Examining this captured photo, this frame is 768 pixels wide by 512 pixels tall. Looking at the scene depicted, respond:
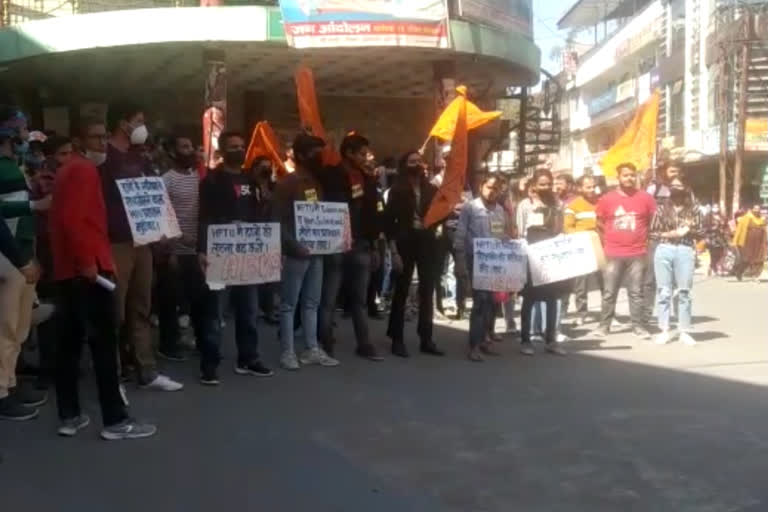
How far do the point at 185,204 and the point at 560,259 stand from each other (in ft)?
12.1

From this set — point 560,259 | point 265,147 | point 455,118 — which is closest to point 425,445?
point 560,259

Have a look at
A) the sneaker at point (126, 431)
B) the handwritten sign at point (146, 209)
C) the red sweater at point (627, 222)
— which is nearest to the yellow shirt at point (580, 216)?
the red sweater at point (627, 222)

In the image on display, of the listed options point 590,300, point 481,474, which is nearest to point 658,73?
point 590,300

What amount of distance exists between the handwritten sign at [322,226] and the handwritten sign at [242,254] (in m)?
0.32

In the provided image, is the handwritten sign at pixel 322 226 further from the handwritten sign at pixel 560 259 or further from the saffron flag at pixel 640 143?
the saffron flag at pixel 640 143

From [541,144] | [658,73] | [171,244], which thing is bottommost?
[171,244]

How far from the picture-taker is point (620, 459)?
597 cm

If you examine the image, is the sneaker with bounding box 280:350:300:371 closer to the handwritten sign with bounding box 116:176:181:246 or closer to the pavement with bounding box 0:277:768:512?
the pavement with bounding box 0:277:768:512

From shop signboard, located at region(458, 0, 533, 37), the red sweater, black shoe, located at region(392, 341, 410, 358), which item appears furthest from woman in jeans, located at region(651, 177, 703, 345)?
shop signboard, located at region(458, 0, 533, 37)

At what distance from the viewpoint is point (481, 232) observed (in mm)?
9461

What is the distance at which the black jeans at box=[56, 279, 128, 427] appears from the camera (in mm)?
5930

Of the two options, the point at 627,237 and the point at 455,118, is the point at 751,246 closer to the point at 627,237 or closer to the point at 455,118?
the point at 627,237

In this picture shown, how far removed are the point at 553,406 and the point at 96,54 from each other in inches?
416

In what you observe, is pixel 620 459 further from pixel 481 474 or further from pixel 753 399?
pixel 753 399
